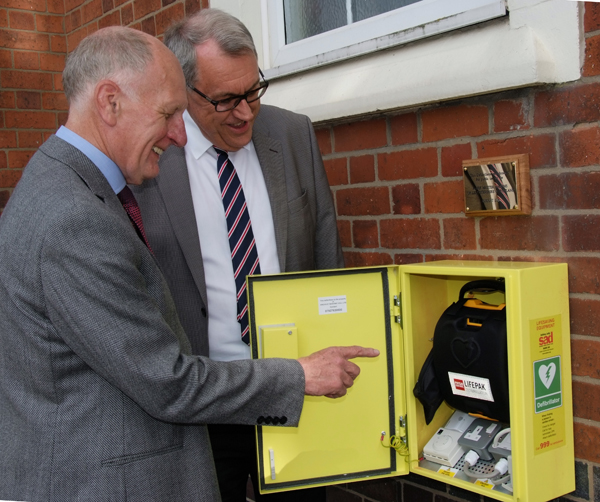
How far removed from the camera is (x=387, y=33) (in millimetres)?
2291

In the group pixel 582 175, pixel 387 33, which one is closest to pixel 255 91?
pixel 387 33

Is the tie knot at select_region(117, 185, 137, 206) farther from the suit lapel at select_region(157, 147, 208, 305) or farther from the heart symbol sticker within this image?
the heart symbol sticker

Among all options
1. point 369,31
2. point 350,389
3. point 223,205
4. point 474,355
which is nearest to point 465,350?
point 474,355

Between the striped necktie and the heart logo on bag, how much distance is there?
24.6 inches

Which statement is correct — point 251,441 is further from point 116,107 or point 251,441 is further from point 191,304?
point 116,107

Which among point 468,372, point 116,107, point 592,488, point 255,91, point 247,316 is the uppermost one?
point 255,91

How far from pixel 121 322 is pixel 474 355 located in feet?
3.30

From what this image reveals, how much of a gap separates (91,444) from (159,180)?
88cm

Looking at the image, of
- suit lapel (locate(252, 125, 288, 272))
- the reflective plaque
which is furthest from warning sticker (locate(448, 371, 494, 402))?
suit lapel (locate(252, 125, 288, 272))

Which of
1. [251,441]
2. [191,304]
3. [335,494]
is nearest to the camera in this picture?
[191,304]

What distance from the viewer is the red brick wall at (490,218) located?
1762 millimetres

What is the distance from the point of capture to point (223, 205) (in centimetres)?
201

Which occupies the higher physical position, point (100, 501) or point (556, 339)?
point (556, 339)

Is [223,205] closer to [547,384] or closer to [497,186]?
[497,186]
